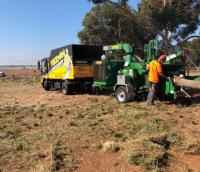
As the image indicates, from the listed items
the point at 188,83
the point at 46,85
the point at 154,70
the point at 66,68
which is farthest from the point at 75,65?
the point at 188,83

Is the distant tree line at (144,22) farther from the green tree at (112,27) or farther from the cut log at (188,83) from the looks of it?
the cut log at (188,83)

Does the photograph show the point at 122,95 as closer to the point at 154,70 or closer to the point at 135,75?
the point at 135,75

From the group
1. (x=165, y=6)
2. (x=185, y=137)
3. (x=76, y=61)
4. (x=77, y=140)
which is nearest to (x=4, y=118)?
(x=77, y=140)

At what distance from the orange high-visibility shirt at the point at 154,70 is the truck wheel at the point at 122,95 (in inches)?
69.2

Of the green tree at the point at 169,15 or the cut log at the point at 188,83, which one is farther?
the green tree at the point at 169,15

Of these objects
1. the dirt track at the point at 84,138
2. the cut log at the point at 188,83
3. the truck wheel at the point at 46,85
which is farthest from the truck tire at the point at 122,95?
the truck wheel at the point at 46,85

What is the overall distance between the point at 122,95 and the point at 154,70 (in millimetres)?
2433

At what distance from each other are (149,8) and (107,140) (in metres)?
16.4

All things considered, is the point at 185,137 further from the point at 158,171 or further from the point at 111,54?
the point at 111,54

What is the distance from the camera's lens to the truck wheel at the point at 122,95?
1440 centimetres

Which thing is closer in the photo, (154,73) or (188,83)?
(188,83)

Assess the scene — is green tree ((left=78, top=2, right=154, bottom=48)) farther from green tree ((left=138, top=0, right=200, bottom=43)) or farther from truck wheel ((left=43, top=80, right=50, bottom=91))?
truck wheel ((left=43, top=80, right=50, bottom=91))

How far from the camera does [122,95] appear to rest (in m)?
14.8

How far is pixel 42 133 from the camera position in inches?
366
